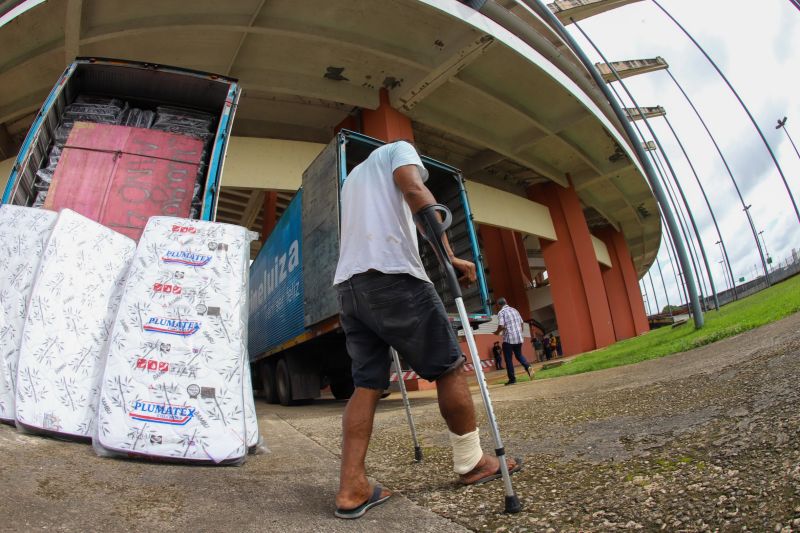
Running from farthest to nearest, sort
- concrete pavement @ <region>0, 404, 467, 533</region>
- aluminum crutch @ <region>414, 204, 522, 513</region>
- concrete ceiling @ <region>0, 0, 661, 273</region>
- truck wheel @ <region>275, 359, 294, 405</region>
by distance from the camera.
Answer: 1. concrete ceiling @ <region>0, 0, 661, 273</region>
2. truck wheel @ <region>275, 359, 294, 405</region>
3. aluminum crutch @ <region>414, 204, 522, 513</region>
4. concrete pavement @ <region>0, 404, 467, 533</region>

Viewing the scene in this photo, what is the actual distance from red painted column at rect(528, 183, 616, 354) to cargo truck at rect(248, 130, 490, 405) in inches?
414

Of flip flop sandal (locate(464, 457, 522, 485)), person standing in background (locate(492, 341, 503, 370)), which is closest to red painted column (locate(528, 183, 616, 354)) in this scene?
person standing in background (locate(492, 341, 503, 370))

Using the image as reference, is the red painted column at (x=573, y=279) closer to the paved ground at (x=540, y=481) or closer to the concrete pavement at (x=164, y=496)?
the paved ground at (x=540, y=481)

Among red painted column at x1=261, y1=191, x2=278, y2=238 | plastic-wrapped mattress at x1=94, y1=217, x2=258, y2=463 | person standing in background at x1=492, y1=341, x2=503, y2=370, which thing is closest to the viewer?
plastic-wrapped mattress at x1=94, y1=217, x2=258, y2=463

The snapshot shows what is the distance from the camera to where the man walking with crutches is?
199cm

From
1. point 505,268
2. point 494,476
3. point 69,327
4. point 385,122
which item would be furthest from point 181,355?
point 505,268

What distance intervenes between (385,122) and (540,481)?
10.8m

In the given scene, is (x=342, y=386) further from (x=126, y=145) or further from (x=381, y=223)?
(x=381, y=223)

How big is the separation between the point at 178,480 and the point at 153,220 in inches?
69.8

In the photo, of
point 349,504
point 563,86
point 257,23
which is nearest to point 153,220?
point 349,504

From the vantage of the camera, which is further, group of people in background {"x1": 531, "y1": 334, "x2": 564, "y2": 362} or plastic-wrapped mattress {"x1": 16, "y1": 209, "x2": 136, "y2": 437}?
group of people in background {"x1": 531, "y1": 334, "x2": 564, "y2": 362}

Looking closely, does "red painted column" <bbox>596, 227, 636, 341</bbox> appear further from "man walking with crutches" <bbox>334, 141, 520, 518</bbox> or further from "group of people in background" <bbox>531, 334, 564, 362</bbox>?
"man walking with crutches" <bbox>334, 141, 520, 518</bbox>

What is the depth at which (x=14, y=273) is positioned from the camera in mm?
2916

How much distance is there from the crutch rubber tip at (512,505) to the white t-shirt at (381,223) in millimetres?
999
